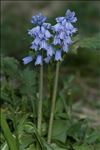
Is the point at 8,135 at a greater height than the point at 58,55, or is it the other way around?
the point at 58,55

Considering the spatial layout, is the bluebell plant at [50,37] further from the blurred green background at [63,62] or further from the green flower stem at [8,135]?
the green flower stem at [8,135]

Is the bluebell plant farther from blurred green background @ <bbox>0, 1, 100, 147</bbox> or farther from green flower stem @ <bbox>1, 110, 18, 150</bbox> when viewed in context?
green flower stem @ <bbox>1, 110, 18, 150</bbox>

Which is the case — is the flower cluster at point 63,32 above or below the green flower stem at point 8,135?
above

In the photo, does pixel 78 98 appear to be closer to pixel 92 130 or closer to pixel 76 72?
pixel 76 72

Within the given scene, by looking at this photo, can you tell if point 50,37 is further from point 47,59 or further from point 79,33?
point 79,33

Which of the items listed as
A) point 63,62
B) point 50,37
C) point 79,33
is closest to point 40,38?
point 50,37

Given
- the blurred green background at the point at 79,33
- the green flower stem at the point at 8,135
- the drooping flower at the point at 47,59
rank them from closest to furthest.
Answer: the green flower stem at the point at 8,135 < the drooping flower at the point at 47,59 < the blurred green background at the point at 79,33

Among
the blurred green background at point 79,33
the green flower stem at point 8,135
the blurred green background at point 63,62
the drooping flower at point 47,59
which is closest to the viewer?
the green flower stem at point 8,135

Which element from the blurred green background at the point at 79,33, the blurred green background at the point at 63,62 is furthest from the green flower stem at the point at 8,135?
the blurred green background at the point at 79,33

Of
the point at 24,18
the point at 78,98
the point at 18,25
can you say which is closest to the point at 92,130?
the point at 78,98
